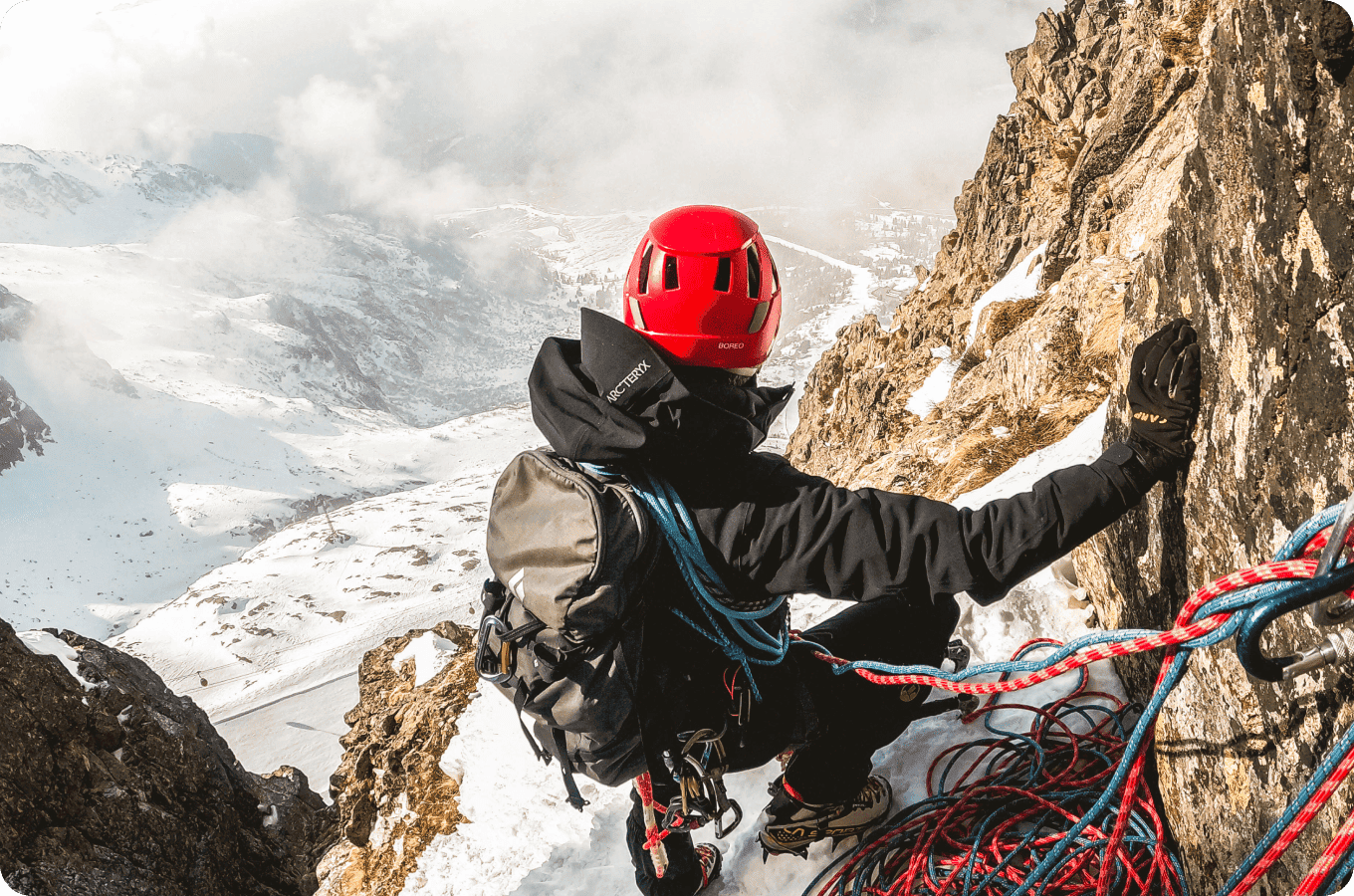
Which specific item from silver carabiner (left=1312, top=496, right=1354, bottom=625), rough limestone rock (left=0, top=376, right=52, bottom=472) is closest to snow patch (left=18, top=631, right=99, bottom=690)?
silver carabiner (left=1312, top=496, right=1354, bottom=625)

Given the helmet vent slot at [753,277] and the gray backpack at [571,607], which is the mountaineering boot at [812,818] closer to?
the gray backpack at [571,607]

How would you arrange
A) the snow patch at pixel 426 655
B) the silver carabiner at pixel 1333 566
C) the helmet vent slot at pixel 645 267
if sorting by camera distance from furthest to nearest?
the snow patch at pixel 426 655 < the helmet vent slot at pixel 645 267 < the silver carabiner at pixel 1333 566

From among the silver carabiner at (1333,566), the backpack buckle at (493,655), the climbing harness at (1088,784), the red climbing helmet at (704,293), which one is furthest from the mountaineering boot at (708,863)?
the silver carabiner at (1333,566)

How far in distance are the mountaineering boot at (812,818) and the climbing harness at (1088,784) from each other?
12 centimetres

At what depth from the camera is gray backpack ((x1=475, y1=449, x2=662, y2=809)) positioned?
8.04 ft

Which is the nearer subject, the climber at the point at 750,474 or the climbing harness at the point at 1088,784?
the climbing harness at the point at 1088,784

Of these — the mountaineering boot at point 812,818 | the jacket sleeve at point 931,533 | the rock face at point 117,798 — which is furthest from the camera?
the rock face at point 117,798

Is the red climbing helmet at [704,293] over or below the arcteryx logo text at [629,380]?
over

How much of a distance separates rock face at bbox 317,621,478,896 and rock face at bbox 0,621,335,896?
3.55 ft

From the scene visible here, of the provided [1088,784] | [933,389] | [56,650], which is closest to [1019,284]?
[933,389]

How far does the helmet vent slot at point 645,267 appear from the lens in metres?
2.85

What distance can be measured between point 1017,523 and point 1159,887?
5.96 ft

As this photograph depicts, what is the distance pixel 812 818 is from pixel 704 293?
8.27ft

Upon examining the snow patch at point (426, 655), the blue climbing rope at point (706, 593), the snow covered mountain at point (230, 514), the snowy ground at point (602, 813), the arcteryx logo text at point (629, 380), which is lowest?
the snow covered mountain at point (230, 514)
